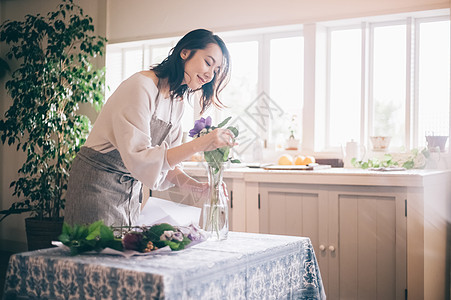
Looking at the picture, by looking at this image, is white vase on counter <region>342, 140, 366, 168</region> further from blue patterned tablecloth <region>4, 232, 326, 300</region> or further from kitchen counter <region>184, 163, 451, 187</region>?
blue patterned tablecloth <region>4, 232, 326, 300</region>

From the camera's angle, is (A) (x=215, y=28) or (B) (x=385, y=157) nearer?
(B) (x=385, y=157)

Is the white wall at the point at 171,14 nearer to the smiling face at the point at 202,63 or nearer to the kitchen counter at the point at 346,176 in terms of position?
the kitchen counter at the point at 346,176

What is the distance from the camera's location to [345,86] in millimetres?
4180

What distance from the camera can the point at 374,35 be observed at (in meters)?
4.07

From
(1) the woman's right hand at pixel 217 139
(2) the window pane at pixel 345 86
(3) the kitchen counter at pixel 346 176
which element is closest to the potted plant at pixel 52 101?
(3) the kitchen counter at pixel 346 176

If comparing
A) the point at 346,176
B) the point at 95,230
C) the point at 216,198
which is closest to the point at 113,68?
the point at 346,176

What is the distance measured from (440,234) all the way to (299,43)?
1917 mm

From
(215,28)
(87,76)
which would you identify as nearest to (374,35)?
(215,28)

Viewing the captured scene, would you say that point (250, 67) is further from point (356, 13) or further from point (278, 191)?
point (278, 191)

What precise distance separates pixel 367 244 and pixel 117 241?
6.99 feet

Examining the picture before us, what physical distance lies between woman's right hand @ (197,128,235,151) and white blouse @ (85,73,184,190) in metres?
0.13

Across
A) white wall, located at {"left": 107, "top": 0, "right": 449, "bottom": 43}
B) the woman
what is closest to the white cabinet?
white wall, located at {"left": 107, "top": 0, "right": 449, "bottom": 43}

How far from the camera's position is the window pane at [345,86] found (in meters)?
4.13

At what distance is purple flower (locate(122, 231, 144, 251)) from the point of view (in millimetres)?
1459
